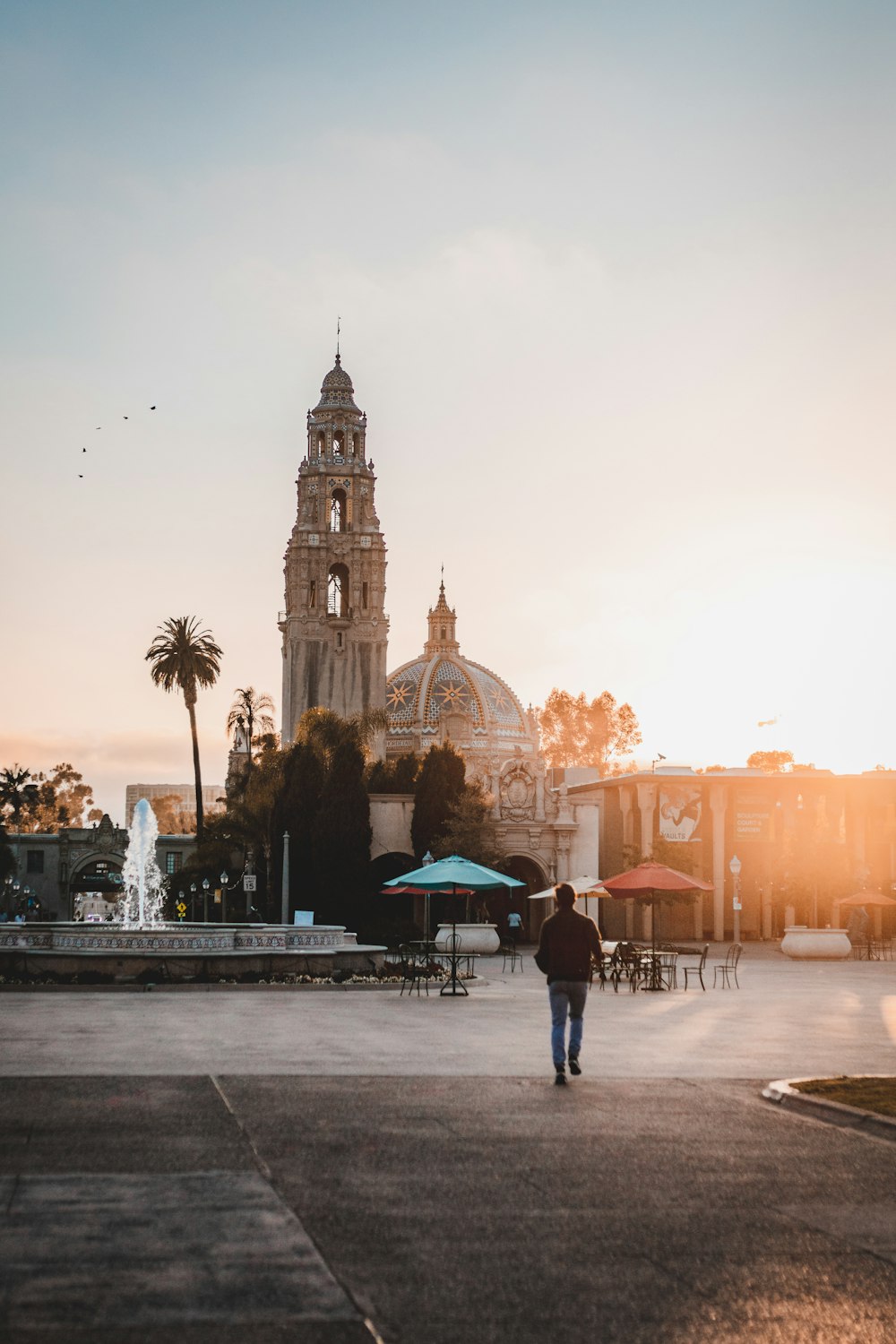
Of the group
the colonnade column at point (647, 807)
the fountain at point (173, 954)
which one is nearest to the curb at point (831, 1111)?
the fountain at point (173, 954)

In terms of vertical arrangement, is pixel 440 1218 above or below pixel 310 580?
below

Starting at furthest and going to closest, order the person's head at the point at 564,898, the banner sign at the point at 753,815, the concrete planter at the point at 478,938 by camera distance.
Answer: the banner sign at the point at 753,815 → the concrete planter at the point at 478,938 → the person's head at the point at 564,898

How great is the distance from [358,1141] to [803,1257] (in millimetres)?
3758

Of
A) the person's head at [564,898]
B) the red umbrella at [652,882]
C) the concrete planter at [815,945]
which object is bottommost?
the concrete planter at [815,945]

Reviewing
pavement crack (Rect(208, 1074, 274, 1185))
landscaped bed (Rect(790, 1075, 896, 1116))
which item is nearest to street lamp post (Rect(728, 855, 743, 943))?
landscaped bed (Rect(790, 1075, 896, 1116))

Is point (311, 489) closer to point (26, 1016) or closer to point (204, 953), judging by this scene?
point (204, 953)

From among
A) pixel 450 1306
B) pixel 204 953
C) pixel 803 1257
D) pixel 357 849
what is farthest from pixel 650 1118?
pixel 357 849

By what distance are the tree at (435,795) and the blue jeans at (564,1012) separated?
50.4 meters

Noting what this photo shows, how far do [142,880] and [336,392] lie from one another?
75015 millimetres

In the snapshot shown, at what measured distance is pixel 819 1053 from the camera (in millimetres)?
17219

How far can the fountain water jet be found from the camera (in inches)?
1741

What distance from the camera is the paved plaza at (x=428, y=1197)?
6371 mm

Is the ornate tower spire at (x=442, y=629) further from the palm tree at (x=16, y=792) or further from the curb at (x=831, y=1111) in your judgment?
the curb at (x=831, y=1111)

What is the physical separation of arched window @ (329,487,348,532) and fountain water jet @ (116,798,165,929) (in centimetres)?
2500
